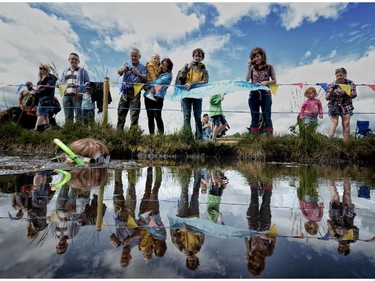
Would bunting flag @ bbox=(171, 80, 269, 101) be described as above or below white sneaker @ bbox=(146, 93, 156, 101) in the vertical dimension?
above

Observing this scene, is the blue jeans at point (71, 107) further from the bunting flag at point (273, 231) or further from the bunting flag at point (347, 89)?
the bunting flag at point (273, 231)

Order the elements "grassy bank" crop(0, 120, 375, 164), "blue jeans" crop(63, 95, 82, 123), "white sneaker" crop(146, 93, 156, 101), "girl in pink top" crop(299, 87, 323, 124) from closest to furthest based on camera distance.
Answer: "grassy bank" crop(0, 120, 375, 164) → "white sneaker" crop(146, 93, 156, 101) → "girl in pink top" crop(299, 87, 323, 124) → "blue jeans" crop(63, 95, 82, 123)

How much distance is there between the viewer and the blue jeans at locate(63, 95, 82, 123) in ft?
25.8

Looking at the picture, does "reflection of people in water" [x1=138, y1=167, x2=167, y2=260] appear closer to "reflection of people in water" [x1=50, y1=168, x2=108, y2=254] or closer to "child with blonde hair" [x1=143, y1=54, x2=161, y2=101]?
"reflection of people in water" [x1=50, y1=168, x2=108, y2=254]

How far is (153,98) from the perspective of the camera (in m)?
7.34

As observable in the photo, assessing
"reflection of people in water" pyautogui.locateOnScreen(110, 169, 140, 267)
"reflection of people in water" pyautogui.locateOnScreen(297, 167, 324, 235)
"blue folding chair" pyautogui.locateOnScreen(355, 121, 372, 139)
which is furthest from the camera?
"blue folding chair" pyautogui.locateOnScreen(355, 121, 372, 139)

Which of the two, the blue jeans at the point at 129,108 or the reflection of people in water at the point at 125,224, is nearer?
the reflection of people in water at the point at 125,224

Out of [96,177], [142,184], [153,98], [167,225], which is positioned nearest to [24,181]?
[96,177]

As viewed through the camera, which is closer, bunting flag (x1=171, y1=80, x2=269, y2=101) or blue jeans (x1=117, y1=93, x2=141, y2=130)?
bunting flag (x1=171, y1=80, x2=269, y2=101)

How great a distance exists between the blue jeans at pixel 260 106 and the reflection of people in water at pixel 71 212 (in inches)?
210

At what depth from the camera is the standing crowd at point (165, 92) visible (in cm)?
721

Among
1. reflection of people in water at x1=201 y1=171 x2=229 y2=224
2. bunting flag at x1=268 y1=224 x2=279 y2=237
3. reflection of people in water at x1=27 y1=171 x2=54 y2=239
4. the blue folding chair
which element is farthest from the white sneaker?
the blue folding chair

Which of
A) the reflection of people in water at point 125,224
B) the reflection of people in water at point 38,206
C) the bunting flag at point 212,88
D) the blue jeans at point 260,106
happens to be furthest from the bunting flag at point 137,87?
the reflection of people in water at point 125,224

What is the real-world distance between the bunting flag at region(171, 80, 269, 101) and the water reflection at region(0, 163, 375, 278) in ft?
15.6
